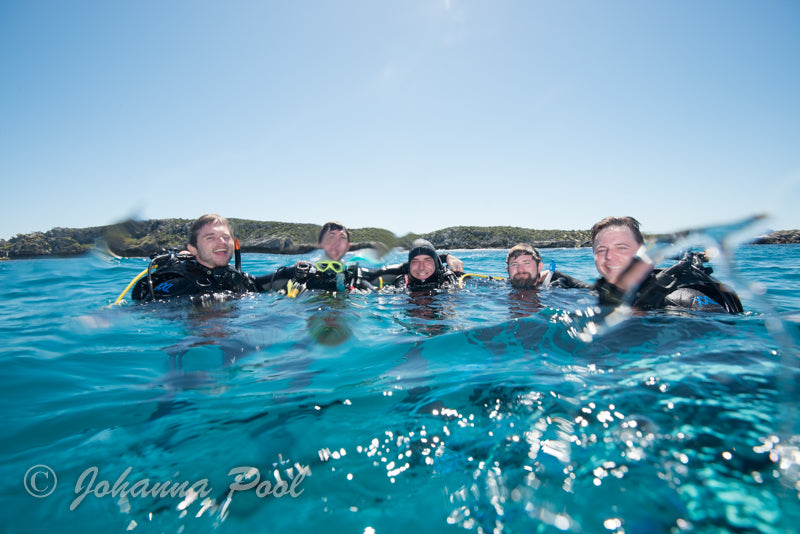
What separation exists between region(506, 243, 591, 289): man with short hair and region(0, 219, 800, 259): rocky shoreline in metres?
2.21

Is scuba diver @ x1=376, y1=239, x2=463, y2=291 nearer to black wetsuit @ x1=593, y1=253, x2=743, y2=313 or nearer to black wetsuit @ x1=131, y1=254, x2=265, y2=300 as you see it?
black wetsuit @ x1=131, y1=254, x2=265, y2=300

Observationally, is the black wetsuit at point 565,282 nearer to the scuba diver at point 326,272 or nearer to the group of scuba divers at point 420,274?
the group of scuba divers at point 420,274

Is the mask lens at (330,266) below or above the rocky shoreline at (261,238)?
below

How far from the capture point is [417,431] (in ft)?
6.26

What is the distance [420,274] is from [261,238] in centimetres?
3813

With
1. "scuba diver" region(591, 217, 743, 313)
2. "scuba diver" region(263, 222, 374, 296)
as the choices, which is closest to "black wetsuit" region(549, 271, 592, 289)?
"scuba diver" region(591, 217, 743, 313)

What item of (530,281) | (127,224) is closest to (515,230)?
(530,281)

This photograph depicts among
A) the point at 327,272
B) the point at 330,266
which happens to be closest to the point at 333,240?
the point at 330,266

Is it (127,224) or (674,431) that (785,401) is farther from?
(127,224)

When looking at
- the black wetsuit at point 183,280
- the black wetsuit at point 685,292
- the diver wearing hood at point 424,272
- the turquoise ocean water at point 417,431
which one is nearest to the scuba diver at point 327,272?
the diver wearing hood at point 424,272

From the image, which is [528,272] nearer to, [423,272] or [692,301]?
[423,272]

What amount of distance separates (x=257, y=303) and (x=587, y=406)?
15.8 ft

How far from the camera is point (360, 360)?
3188 millimetres

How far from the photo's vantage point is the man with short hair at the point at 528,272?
6371mm
